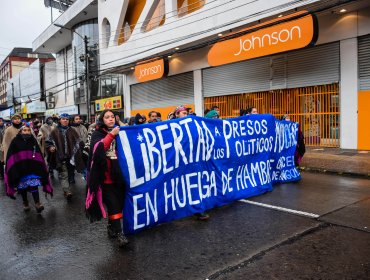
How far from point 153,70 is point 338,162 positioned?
514 inches

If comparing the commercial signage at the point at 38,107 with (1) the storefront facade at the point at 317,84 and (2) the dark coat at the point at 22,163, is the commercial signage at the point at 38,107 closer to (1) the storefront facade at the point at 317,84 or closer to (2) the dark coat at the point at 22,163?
(1) the storefront facade at the point at 317,84

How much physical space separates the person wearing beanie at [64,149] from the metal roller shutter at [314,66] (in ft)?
33.1

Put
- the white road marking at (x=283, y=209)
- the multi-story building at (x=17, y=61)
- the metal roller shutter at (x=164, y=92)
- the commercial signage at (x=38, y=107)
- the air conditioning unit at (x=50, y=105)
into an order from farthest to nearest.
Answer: the multi-story building at (x=17, y=61)
the commercial signage at (x=38, y=107)
the air conditioning unit at (x=50, y=105)
the metal roller shutter at (x=164, y=92)
the white road marking at (x=283, y=209)

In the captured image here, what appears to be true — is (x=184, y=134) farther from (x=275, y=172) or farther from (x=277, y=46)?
(x=277, y=46)

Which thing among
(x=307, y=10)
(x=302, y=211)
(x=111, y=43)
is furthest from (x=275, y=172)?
(x=111, y=43)

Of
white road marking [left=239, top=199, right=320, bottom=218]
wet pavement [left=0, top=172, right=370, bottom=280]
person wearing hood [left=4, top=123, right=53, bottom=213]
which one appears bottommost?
wet pavement [left=0, top=172, right=370, bottom=280]

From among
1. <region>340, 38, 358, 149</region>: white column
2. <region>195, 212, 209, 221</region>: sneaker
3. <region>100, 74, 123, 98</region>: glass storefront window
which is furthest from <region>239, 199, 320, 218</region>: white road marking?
<region>100, 74, 123, 98</region>: glass storefront window

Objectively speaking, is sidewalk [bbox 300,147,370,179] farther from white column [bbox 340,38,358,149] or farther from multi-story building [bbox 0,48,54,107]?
multi-story building [bbox 0,48,54,107]

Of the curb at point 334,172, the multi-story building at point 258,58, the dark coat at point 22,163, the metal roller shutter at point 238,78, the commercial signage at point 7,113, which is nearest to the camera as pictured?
the dark coat at point 22,163

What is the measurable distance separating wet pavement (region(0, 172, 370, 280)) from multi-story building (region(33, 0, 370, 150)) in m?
7.77

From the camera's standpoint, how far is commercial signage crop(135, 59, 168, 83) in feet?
65.3

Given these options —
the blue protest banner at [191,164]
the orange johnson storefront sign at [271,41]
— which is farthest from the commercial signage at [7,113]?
the blue protest banner at [191,164]

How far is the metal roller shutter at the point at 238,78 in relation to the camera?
15.8 meters

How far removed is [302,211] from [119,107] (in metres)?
22.9
